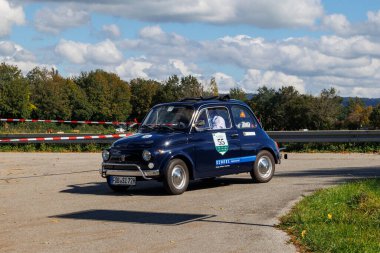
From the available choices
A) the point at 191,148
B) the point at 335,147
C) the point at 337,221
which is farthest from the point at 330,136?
the point at 337,221

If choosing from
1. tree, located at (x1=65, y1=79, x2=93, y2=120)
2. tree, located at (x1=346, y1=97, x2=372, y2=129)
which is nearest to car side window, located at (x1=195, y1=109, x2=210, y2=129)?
tree, located at (x1=65, y1=79, x2=93, y2=120)

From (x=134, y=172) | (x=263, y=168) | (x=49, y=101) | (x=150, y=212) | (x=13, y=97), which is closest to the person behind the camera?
(x=150, y=212)

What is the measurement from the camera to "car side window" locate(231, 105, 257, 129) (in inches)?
525

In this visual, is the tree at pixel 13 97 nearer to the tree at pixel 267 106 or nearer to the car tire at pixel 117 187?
the tree at pixel 267 106

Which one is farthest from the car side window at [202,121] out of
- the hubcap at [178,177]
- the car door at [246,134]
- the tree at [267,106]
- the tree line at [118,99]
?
the tree at [267,106]

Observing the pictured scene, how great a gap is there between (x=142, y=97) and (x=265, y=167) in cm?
11624

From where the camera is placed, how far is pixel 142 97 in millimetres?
129000

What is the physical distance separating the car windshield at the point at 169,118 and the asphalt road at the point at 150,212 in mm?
1301

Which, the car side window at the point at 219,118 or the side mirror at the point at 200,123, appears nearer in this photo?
the side mirror at the point at 200,123

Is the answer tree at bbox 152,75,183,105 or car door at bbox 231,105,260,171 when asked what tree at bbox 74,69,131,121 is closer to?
tree at bbox 152,75,183,105

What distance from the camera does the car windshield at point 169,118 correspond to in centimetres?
Answer: 1249

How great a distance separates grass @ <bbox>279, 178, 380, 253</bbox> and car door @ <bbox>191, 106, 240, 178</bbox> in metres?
2.13

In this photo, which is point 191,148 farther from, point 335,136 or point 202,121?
point 335,136

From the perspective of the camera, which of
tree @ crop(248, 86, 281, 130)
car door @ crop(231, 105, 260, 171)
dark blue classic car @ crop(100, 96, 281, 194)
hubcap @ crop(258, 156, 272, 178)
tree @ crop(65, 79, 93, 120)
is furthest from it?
tree @ crop(248, 86, 281, 130)
